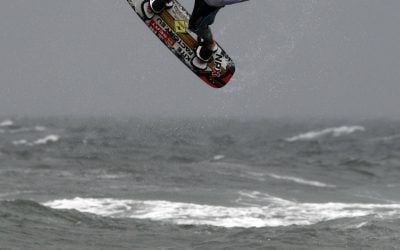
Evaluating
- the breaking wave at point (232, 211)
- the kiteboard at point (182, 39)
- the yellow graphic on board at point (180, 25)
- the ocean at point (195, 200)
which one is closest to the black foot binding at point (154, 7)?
the kiteboard at point (182, 39)

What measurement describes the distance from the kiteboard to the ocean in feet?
16.0

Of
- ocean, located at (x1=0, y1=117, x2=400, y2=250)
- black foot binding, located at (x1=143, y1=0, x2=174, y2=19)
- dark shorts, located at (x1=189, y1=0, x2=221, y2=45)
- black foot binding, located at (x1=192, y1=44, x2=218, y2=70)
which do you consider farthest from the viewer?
ocean, located at (x1=0, y1=117, x2=400, y2=250)

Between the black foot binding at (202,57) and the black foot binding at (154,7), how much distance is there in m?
1.46

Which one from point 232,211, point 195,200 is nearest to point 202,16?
point 232,211

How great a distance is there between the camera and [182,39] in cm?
2094

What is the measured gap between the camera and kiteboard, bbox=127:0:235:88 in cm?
2078

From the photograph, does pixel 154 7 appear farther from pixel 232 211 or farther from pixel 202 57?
pixel 232 211

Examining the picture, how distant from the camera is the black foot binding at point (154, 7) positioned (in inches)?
807

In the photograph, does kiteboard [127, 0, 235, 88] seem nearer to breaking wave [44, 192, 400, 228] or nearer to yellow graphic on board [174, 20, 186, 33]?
yellow graphic on board [174, 20, 186, 33]

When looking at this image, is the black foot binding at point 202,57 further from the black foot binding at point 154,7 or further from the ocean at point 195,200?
the ocean at point 195,200

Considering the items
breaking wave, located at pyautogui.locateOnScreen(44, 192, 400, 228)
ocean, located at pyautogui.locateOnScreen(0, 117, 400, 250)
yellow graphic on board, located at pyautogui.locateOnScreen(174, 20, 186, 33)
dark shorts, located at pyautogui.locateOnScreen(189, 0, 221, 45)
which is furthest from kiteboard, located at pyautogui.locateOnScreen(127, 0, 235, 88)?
breaking wave, located at pyautogui.locateOnScreen(44, 192, 400, 228)

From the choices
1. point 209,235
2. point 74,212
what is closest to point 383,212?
point 209,235

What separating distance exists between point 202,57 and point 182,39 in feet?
2.51

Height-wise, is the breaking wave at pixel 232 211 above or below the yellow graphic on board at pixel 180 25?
below
